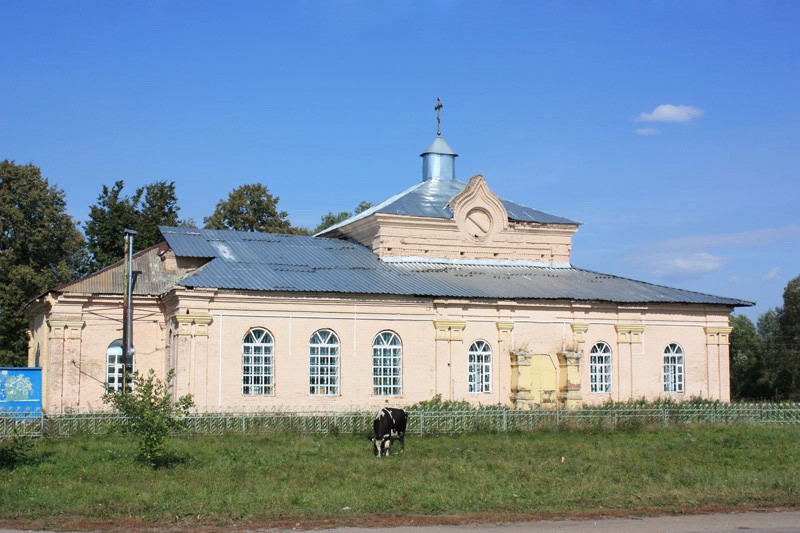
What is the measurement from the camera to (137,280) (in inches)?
1219

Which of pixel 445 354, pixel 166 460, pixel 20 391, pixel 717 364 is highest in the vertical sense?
pixel 445 354

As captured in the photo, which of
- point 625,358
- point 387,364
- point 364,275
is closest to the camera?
point 387,364

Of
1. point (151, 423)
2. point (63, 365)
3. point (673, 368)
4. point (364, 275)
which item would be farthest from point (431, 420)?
point (673, 368)

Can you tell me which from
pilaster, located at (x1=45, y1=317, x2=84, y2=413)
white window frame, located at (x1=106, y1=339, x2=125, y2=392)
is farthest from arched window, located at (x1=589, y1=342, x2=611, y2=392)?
pilaster, located at (x1=45, y1=317, x2=84, y2=413)

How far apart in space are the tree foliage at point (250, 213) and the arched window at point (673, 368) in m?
25.7

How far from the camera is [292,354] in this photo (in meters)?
29.1

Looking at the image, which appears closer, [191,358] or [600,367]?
[191,358]

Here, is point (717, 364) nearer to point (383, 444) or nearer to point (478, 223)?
point (478, 223)

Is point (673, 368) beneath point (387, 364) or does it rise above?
beneath

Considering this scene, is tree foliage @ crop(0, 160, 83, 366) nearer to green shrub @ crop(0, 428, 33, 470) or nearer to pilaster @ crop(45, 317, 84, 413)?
pilaster @ crop(45, 317, 84, 413)

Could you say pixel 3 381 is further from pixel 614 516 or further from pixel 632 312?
pixel 632 312

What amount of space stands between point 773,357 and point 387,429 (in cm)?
4082

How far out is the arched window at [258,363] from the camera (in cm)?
2858

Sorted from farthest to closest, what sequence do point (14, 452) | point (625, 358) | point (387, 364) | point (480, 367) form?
point (625, 358)
point (480, 367)
point (387, 364)
point (14, 452)
